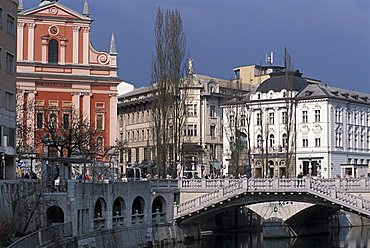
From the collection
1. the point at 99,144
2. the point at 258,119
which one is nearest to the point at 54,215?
the point at 99,144

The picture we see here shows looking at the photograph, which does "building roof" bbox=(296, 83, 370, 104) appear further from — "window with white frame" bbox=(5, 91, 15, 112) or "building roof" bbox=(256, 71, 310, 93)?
"window with white frame" bbox=(5, 91, 15, 112)

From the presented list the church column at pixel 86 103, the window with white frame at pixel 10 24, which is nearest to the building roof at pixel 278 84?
the church column at pixel 86 103

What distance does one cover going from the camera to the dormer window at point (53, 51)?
3583 inches

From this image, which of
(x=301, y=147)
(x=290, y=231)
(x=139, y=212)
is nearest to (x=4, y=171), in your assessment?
(x=139, y=212)

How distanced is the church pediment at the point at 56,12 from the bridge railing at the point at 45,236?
141 ft

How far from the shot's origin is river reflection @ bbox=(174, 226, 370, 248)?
70.6 metres

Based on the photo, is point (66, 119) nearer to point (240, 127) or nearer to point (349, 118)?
point (240, 127)

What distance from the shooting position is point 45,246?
4491 cm

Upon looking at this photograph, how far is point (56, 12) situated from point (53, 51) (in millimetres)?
4243

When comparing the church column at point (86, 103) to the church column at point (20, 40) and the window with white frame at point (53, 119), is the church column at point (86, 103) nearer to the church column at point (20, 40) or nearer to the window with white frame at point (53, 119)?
the window with white frame at point (53, 119)

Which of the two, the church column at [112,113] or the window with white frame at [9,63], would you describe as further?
the church column at [112,113]

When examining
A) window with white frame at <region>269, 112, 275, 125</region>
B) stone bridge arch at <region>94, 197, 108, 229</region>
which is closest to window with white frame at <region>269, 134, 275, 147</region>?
window with white frame at <region>269, 112, 275, 125</region>

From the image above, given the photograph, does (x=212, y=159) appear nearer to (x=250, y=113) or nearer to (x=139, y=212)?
(x=250, y=113)

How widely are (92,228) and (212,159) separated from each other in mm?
65491
